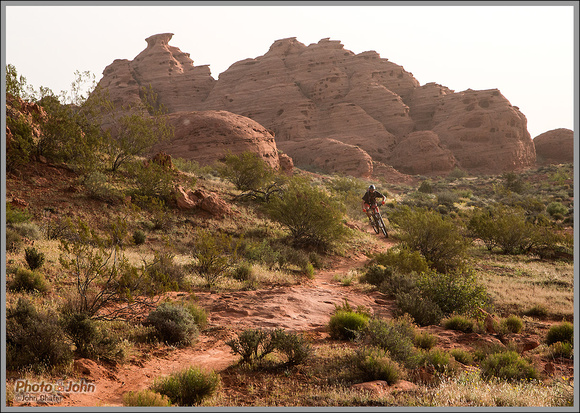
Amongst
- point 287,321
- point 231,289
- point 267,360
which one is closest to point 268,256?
point 231,289

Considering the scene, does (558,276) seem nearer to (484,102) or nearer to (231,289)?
(231,289)

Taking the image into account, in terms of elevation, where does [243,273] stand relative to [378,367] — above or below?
above

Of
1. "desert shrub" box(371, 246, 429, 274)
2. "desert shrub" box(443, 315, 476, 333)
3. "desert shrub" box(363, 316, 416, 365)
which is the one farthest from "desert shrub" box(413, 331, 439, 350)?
"desert shrub" box(371, 246, 429, 274)

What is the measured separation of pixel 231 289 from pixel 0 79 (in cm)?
680

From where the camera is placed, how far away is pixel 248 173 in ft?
69.2

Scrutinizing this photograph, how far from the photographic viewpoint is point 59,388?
3.97 m

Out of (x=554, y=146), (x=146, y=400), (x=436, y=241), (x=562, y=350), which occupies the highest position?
(x=554, y=146)

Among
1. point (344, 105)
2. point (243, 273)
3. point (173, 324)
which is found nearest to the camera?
point (173, 324)

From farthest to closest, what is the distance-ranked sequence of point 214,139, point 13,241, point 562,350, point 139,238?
point 214,139, point 139,238, point 13,241, point 562,350

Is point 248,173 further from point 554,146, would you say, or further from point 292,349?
point 554,146

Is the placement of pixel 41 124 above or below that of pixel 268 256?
above

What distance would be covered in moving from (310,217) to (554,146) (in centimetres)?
7070

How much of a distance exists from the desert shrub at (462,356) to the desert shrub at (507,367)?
208 mm

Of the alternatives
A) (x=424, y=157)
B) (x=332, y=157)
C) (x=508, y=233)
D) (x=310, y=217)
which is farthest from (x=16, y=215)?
(x=424, y=157)
